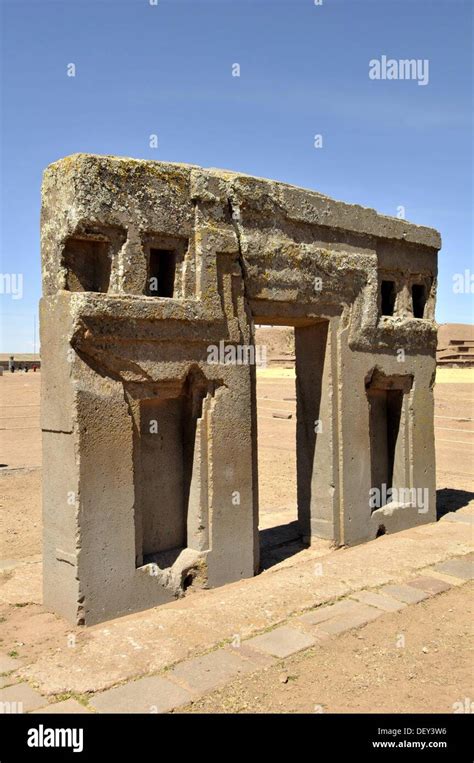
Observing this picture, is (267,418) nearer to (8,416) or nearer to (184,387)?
(8,416)

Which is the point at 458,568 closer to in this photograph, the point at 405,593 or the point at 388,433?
the point at 405,593

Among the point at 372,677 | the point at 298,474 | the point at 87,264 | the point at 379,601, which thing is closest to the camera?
the point at 372,677

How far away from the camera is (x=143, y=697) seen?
201 inches

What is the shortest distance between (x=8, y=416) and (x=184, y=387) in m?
18.2

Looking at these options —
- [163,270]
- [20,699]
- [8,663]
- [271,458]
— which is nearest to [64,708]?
[20,699]

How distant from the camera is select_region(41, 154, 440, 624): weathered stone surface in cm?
645

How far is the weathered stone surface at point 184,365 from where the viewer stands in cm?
645

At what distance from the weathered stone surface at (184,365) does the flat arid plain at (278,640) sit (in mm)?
395

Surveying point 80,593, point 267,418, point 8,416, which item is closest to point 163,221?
point 80,593

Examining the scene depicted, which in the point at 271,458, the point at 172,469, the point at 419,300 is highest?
the point at 419,300

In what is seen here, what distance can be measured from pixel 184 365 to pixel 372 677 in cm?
344

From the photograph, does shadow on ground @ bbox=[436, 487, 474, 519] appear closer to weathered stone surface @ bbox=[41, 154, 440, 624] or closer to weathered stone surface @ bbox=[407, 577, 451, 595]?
weathered stone surface @ bbox=[41, 154, 440, 624]

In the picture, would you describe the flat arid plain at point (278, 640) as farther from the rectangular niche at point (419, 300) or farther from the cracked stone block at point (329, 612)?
the rectangular niche at point (419, 300)

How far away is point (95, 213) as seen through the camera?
644cm
